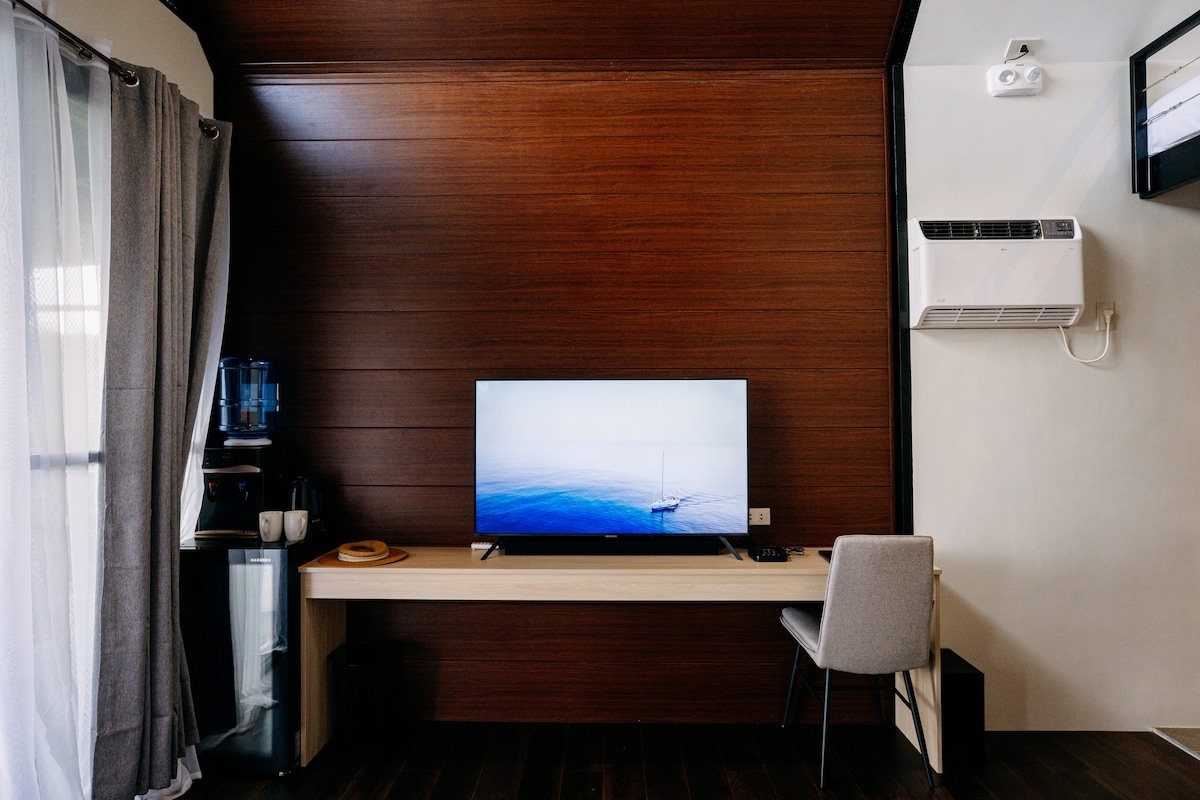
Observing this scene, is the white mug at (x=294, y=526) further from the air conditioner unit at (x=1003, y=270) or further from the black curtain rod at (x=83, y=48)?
the air conditioner unit at (x=1003, y=270)

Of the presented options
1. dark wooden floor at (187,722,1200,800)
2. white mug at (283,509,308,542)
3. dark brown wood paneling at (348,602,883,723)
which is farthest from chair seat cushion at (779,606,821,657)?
white mug at (283,509,308,542)

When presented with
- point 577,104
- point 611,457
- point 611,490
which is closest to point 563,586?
point 611,490

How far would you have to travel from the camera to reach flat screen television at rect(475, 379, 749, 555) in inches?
106

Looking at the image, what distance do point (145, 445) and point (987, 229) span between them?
3.01 m

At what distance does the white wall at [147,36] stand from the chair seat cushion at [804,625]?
2.89m

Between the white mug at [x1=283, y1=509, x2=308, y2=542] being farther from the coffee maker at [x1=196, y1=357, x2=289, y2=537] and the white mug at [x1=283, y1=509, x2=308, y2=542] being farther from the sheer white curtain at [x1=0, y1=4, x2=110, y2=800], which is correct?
the sheer white curtain at [x1=0, y1=4, x2=110, y2=800]

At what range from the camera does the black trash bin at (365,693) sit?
2.61m

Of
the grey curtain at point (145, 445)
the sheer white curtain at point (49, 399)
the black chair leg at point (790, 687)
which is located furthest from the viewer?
the black chair leg at point (790, 687)

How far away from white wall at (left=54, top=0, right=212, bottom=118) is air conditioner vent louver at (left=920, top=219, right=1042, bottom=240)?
285 centimetres

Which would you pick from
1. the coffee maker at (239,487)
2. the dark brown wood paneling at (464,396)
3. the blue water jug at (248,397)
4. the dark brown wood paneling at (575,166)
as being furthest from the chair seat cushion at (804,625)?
the blue water jug at (248,397)

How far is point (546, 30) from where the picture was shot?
2.78m

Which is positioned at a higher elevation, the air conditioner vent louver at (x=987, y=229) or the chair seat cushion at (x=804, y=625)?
the air conditioner vent louver at (x=987, y=229)

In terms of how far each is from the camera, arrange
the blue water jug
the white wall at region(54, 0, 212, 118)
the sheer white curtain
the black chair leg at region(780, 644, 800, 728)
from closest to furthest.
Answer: the sheer white curtain < the white wall at region(54, 0, 212, 118) < the black chair leg at region(780, 644, 800, 728) < the blue water jug

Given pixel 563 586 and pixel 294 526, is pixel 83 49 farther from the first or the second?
pixel 563 586
